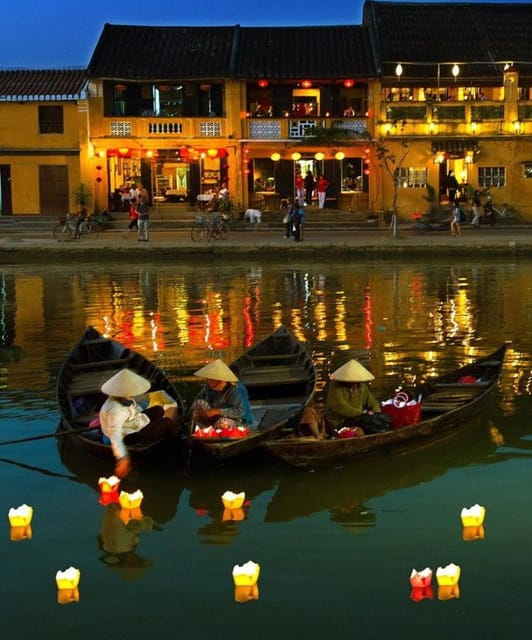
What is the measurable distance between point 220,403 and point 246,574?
2.82 meters

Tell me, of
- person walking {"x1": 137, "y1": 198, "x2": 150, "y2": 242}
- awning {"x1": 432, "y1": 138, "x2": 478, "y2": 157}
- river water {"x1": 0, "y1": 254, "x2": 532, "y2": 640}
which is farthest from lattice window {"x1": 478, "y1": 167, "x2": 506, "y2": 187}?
river water {"x1": 0, "y1": 254, "x2": 532, "y2": 640}

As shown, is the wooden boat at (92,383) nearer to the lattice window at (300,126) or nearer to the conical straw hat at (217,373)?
the conical straw hat at (217,373)

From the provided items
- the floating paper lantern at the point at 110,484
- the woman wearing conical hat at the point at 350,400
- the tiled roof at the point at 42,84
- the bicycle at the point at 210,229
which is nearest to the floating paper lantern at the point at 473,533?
the woman wearing conical hat at the point at 350,400

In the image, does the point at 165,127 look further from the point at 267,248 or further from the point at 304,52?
the point at 267,248

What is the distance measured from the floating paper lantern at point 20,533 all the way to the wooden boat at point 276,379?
73.6 inches

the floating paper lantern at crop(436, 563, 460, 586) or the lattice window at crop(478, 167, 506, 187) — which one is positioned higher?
the lattice window at crop(478, 167, 506, 187)

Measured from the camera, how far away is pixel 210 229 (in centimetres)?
2927

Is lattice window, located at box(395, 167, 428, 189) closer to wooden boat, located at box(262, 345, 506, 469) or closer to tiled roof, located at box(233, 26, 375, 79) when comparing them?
tiled roof, located at box(233, 26, 375, 79)

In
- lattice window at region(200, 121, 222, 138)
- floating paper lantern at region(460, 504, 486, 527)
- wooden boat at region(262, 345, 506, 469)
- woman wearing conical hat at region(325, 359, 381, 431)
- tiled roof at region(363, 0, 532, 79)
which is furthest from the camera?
lattice window at region(200, 121, 222, 138)

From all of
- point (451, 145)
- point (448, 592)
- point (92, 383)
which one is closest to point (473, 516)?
point (448, 592)

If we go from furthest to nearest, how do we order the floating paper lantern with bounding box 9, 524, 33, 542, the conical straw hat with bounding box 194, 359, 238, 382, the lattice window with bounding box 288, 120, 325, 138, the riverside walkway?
the lattice window with bounding box 288, 120, 325, 138, the riverside walkway, the conical straw hat with bounding box 194, 359, 238, 382, the floating paper lantern with bounding box 9, 524, 33, 542

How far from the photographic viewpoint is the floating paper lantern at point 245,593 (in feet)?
20.1

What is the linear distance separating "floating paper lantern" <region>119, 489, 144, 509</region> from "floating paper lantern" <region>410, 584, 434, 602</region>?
→ 2.41 meters

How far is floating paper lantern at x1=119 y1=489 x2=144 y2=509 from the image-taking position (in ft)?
24.7
